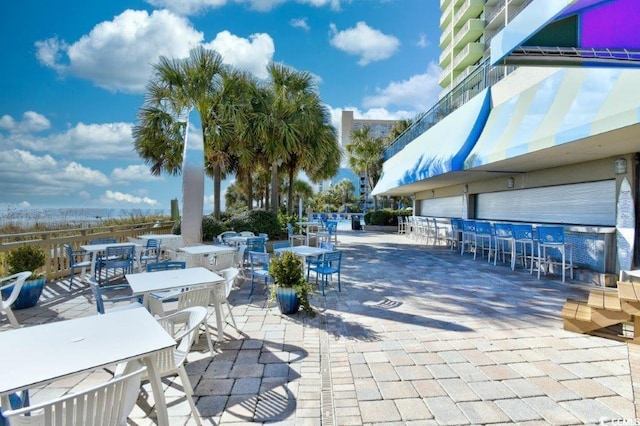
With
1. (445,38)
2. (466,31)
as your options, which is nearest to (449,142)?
(466,31)

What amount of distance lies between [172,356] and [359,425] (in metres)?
1.42

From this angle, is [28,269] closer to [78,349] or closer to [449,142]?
[78,349]

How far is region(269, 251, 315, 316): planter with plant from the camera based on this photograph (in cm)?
460

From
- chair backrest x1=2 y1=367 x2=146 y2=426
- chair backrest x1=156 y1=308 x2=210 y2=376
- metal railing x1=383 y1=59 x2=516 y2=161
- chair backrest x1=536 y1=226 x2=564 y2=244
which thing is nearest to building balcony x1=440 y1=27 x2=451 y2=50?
metal railing x1=383 y1=59 x2=516 y2=161

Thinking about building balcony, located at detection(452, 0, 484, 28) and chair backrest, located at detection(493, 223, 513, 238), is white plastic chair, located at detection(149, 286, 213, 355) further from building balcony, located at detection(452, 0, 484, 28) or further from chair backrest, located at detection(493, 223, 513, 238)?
building balcony, located at detection(452, 0, 484, 28)

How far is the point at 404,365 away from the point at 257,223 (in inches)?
334

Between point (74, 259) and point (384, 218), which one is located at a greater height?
point (384, 218)

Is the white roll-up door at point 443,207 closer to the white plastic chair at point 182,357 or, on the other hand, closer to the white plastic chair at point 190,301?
the white plastic chair at point 190,301

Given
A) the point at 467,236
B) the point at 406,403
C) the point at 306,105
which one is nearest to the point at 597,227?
the point at 467,236

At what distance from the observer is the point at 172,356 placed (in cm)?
223

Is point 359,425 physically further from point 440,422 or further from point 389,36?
point 389,36

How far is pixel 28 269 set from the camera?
17.6 ft

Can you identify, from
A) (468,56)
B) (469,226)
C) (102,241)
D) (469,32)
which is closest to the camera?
(102,241)

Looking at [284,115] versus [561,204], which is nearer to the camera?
[561,204]
